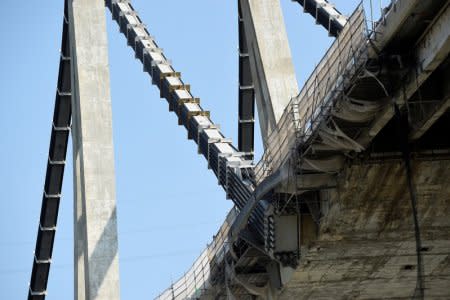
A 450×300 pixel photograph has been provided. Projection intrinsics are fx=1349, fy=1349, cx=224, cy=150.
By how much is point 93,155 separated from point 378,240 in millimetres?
12740

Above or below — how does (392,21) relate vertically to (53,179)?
above

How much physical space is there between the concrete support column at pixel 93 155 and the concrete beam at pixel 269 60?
542 centimetres

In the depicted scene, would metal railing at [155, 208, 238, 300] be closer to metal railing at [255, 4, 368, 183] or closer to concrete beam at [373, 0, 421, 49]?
metal railing at [255, 4, 368, 183]

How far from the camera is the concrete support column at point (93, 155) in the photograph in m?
42.9

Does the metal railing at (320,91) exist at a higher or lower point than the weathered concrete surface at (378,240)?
higher

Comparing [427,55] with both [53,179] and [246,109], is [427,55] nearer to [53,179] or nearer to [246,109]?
[246,109]

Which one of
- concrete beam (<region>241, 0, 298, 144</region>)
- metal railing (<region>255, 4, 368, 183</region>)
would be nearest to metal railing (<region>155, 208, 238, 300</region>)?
concrete beam (<region>241, 0, 298, 144</region>)

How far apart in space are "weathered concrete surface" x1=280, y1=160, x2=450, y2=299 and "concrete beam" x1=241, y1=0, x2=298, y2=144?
5.65m

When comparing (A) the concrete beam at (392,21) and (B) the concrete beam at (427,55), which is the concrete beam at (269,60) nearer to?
(B) the concrete beam at (427,55)

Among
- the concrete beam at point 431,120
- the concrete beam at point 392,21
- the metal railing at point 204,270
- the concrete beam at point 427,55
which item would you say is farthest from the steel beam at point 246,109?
the concrete beam at point 392,21

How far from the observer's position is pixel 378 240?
116 feet

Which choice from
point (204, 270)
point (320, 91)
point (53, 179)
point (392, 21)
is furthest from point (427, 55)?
point (53, 179)

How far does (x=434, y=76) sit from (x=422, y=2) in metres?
3.45

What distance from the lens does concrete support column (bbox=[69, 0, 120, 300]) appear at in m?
42.9
